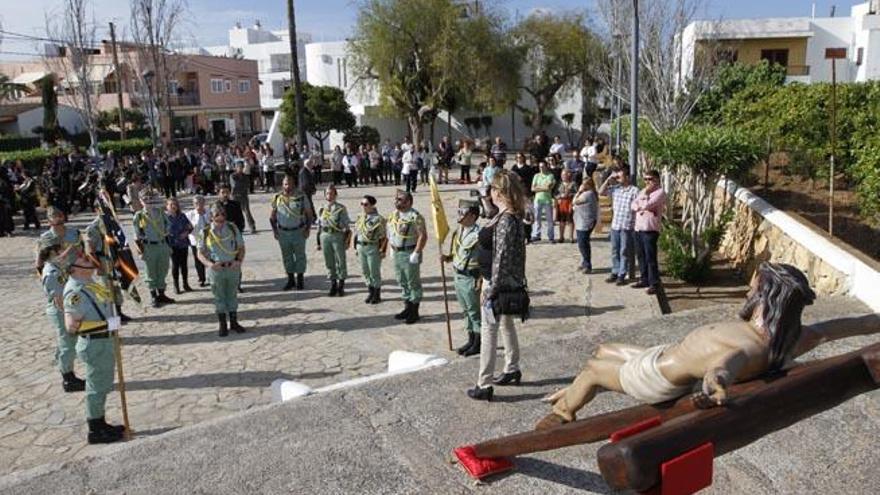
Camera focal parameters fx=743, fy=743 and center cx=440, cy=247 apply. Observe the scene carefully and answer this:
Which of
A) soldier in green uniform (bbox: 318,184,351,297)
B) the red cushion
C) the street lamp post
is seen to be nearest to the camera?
the red cushion

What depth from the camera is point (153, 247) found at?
33.9 ft

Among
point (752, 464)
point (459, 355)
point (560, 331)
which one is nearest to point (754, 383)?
Answer: point (752, 464)

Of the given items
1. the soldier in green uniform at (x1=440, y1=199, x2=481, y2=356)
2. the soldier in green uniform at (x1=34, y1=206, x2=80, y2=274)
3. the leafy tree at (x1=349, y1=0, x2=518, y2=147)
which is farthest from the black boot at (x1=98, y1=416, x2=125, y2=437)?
the leafy tree at (x1=349, y1=0, x2=518, y2=147)

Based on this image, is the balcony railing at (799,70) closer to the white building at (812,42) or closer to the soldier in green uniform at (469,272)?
the white building at (812,42)

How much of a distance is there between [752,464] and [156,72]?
29714 mm

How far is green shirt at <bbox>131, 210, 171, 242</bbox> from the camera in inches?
406

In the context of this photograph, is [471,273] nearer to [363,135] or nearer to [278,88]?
[363,135]

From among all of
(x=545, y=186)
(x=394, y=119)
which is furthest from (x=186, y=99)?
(x=545, y=186)

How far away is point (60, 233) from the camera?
25.4 feet

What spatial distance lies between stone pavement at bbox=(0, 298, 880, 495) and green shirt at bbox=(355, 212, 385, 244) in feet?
12.7

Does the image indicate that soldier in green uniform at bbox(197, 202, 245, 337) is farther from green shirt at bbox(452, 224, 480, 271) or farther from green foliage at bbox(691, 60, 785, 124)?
green foliage at bbox(691, 60, 785, 124)

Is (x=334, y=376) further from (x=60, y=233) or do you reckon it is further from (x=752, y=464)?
(x=752, y=464)

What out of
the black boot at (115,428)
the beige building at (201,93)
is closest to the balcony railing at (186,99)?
the beige building at (201,93)

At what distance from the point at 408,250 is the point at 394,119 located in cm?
3122
